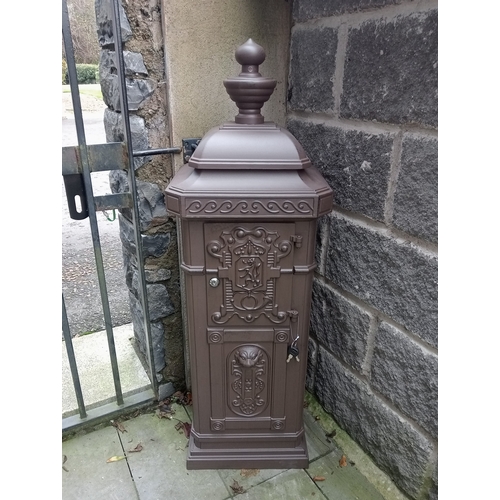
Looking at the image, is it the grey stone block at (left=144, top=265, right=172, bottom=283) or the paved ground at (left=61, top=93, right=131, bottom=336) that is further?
the paved ground at (left=61, top=93, right=131, bottom=336)

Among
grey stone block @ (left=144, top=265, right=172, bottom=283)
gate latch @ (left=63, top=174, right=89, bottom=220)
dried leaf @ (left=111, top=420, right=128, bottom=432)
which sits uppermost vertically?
gate latch @ (left=63, top=174, right=89, bottom=220)

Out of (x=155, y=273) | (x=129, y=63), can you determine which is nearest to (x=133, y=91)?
(x=129, y=63)

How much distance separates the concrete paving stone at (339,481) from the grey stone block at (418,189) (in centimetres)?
109

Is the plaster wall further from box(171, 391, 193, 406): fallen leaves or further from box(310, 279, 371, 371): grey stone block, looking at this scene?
box(171, 391, 193, 406): fallen leaves

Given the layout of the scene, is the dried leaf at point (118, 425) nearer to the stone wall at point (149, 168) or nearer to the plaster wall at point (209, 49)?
the stone wall at point (149, 168)

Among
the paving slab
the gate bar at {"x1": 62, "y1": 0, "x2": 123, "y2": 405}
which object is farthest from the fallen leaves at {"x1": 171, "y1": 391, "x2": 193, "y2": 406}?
the gate bar at {"x1": 62, "y1": 0, "x2": 123, "y2": 405}

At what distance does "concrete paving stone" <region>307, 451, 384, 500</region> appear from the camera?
1663 millimetres

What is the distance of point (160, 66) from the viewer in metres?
1.62

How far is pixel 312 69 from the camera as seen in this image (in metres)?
1.65

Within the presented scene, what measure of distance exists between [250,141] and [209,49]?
22.2 inches

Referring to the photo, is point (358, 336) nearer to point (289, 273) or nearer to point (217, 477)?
point (289, 273)

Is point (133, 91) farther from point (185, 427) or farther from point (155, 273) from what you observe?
point (185, 427)

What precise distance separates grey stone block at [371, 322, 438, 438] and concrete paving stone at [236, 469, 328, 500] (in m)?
0.50

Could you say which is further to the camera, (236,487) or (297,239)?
(236,487)
